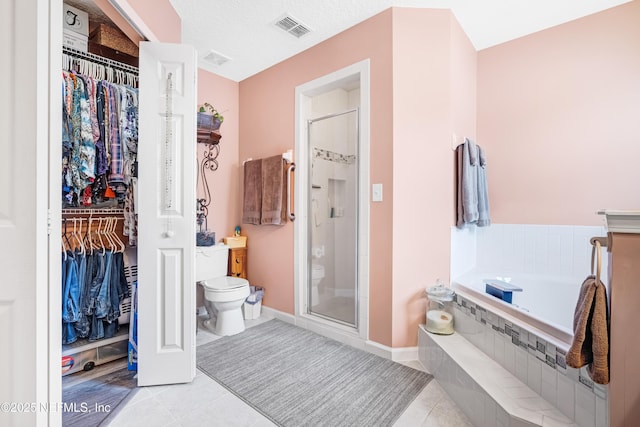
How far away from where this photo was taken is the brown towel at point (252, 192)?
297 cm

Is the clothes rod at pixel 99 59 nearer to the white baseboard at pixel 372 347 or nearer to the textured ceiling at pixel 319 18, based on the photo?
the textured ceiling at pixel 319 18

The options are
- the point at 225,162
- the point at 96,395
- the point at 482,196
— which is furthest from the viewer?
the point at 225,162

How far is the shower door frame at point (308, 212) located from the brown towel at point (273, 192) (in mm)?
147

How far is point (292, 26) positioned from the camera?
231cm

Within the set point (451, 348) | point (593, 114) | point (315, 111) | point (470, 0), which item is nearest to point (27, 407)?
point (451, 348)

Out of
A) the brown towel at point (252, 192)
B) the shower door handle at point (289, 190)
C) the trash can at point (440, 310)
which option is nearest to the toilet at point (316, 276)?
A: the shower door handle at point (289, 190)

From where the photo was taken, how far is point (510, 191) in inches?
103

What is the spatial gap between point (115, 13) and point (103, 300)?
1847 mm

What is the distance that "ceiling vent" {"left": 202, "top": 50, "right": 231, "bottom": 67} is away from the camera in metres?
2.74

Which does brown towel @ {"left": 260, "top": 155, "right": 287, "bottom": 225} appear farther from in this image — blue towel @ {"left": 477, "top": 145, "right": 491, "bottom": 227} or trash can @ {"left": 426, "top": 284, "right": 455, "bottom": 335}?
blue towel @ {"left": 477, "top": 145, "right": 491, "bottom": 227}

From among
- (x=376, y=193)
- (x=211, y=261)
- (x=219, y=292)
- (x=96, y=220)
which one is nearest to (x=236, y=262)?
(x=211, y=261)

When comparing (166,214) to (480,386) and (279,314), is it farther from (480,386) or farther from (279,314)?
(480,386)

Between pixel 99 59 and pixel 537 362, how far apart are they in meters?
3.36

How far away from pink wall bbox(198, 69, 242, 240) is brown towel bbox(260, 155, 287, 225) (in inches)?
23.3
